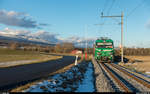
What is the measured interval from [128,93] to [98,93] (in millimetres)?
1519

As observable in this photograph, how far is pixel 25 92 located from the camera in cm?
721

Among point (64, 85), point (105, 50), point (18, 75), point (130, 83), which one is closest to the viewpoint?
point (64, 85)

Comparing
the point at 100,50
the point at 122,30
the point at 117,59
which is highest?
the point at 122,30

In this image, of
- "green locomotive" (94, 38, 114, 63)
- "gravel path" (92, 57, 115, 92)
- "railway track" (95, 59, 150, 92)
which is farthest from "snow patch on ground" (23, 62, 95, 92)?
"green locomotive" (94, 38, 114, 63)

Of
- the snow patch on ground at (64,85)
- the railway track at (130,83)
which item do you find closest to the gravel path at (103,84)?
the snow patch on ground at (64,85)

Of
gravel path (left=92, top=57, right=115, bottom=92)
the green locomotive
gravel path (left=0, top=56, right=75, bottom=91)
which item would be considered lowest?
gravel path (left=0, top=56, right=75, bottom=91)

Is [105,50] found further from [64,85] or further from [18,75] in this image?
[64,85]

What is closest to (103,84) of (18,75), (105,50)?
(18,75)

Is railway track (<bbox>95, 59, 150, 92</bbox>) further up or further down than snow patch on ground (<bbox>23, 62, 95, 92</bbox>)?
further down

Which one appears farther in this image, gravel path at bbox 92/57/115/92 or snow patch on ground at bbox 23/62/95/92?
gravel path at bbox 92/57/115/92

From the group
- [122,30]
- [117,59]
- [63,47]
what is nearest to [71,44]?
[63,47]

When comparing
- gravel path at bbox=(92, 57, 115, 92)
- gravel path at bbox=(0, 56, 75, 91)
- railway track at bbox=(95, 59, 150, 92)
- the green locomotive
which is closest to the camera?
gravel path at bbox=(92, 57, 115, 92)

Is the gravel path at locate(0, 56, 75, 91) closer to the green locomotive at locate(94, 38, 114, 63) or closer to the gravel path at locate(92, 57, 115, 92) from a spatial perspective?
the gravel path at locate(92, 57, 115, 92)

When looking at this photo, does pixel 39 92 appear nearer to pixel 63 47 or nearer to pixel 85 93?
pixel 85 93
